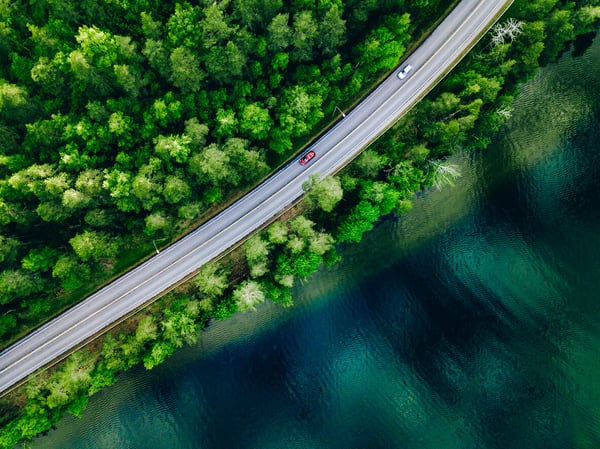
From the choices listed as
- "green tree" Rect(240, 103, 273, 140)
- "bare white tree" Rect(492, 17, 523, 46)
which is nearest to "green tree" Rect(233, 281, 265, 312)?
"green tree" Rect(240, 103, 273, 140)

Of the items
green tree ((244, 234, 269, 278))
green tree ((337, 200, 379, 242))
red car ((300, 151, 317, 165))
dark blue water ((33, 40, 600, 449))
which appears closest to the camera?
green tree ((244, 234, 269, 278))

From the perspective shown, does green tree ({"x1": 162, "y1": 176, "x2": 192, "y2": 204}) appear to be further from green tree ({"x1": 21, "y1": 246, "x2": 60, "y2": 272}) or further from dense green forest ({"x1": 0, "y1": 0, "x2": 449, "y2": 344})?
green tree ({"x1": 21, "y1": 246, "x2": 60, "y2": 272})

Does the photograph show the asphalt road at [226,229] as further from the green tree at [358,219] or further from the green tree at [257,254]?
the green tree at [358,219]

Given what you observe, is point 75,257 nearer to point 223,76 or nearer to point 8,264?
point 8,264

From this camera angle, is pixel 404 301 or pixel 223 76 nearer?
pixel 223 76

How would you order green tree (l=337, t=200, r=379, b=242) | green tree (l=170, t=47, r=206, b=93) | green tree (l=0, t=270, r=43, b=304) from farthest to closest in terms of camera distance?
green tree (l=337, t=200, r=379, b=242) < green tree (l=0, t=270, r=43, b=304) < green tree (l=170, t=47, r=206, b=93)

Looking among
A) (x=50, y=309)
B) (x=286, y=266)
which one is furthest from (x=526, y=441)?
(x=50, y=309)

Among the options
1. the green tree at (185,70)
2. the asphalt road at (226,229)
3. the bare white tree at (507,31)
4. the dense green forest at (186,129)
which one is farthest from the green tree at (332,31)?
the bare white tree at (507,31)
